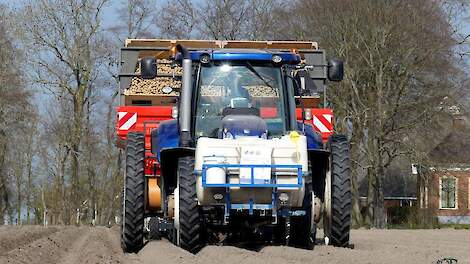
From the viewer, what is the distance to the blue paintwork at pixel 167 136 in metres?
10.8

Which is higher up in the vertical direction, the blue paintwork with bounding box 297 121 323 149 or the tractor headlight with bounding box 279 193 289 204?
the blue paintwork with bounding box 297 121 323 149

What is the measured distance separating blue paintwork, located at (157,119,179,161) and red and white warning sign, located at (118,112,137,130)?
8.79 ft

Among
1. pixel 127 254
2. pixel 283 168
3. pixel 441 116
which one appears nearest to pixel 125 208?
pixel 127 254

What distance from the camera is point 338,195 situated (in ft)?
35.6

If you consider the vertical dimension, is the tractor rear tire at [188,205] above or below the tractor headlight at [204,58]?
below

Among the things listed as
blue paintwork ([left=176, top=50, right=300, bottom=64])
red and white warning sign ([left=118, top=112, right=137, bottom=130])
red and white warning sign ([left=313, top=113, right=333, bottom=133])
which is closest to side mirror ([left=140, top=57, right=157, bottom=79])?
blue paintwork ([left=176, top=50, right=300, bottom=64])

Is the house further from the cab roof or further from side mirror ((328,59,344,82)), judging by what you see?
the cab roof

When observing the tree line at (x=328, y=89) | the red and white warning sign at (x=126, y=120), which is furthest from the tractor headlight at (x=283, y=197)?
the tree line at (x=328, y=89)

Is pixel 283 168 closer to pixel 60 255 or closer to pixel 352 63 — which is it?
pixel 60 255

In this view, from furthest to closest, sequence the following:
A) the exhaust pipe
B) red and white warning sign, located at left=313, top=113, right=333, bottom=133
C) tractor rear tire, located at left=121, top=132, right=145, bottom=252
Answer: red and white warning sign, located at left=313, top=113, right=333, bottom=133
tractor rear tire, located at left=121, top=132, right=145, bottom=252
the exhaust pipe

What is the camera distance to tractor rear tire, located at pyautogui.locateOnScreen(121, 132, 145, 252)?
10.9 meters

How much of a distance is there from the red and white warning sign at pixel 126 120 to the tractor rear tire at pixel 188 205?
427 cm

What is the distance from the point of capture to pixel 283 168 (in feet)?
31.7

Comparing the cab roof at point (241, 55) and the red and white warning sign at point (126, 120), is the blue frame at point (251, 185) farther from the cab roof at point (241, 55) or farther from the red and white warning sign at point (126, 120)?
the red and white warning sign at point (126, 120)
